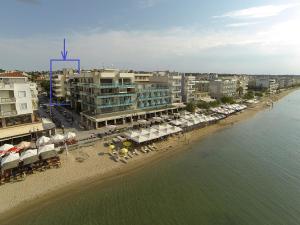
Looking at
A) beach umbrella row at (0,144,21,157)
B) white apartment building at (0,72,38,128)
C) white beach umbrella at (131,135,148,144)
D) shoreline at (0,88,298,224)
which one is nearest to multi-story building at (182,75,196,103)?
shoreline at (0,88,298,224)

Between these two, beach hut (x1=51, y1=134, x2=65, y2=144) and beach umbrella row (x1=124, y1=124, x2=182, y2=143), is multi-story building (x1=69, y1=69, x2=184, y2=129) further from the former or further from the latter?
beach hut (x1=51, y1=134, x2=65, y2=144)

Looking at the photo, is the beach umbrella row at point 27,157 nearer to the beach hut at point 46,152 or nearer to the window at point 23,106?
the beach hut at point 46,152

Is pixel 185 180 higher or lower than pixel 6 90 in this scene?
lower

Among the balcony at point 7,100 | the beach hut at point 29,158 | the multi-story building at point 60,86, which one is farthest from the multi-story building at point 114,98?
the multi-story building at point 60,86

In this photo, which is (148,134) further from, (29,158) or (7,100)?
(7,100)

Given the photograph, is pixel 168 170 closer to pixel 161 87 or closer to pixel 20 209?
pixel 20 209

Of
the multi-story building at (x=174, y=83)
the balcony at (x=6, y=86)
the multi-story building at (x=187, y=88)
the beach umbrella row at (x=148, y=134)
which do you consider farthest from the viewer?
the multi-story building at (x=187, y=88)

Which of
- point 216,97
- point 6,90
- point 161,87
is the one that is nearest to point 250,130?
point 161,87
